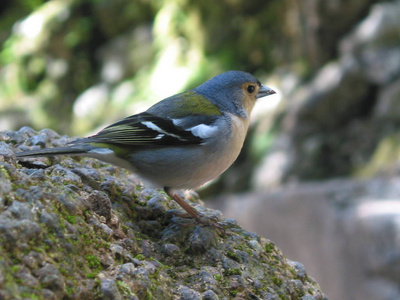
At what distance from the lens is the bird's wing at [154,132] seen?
3564mm

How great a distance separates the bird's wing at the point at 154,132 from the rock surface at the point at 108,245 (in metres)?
0.26

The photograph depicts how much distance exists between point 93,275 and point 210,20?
36.3ft

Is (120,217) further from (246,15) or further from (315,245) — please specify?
(246,15)

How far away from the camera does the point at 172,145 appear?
3639mm

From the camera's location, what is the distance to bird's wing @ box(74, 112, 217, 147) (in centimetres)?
356

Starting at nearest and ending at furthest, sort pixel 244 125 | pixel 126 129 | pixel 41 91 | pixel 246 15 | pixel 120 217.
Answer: pixel 120 217, pixel 126 129, pixel 244 125, pixel 246 15, pixel 41 91

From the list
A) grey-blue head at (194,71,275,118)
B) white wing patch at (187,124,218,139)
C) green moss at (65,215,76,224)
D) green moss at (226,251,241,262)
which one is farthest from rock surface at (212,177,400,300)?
green moss at (65,215,76,224)

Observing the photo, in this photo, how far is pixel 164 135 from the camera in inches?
143

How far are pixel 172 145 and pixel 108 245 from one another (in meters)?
1.15

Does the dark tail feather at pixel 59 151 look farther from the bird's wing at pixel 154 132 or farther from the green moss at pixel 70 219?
the green moss at pixel 70 219

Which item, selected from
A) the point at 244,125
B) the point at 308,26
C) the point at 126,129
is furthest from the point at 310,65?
the point at 126,129

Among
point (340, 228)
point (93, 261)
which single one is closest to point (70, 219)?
point (93, 261)

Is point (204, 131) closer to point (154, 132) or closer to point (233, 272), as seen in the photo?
point (154, 132)

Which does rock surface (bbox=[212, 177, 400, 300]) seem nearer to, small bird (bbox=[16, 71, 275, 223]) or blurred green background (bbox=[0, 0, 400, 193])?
blurred green background (bbox=[0, 0, 400, 193])
